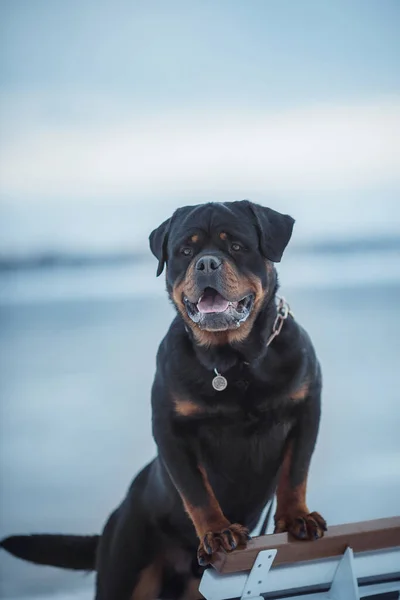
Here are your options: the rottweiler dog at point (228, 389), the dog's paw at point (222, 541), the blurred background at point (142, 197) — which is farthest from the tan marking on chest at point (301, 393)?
the blurred background at point (142, 197)

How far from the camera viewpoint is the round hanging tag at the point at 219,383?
184cm

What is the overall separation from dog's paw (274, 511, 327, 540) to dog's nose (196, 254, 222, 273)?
63 centimetres

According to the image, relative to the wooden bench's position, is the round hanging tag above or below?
above

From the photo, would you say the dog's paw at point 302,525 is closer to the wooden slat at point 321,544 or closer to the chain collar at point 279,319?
the wooden slat at point 321,544

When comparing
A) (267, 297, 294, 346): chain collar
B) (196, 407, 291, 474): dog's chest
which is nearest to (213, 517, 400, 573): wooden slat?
(196, 407, 291, 474): dog's chest

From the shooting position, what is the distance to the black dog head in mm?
1787

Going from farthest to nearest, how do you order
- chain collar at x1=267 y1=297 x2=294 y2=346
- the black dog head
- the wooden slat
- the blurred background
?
the blurred background → chain collar at x1=267 y1=297 x2=294 y2=346 → the black dog head → the wooden slat

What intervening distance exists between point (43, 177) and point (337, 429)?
1280mm

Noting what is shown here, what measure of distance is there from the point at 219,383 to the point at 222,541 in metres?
0.37

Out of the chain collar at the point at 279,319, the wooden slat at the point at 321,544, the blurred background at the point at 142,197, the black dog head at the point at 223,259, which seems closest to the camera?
the wooden slat at the point at 321,544

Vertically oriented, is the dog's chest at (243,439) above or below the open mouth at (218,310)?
below

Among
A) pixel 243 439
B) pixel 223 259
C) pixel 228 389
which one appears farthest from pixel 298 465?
pixel 223 259

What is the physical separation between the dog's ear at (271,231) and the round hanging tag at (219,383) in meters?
0.32

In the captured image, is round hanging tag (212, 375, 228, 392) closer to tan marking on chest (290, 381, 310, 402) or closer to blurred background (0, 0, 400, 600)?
tan marking on chest (290, 381, 310, 402)
